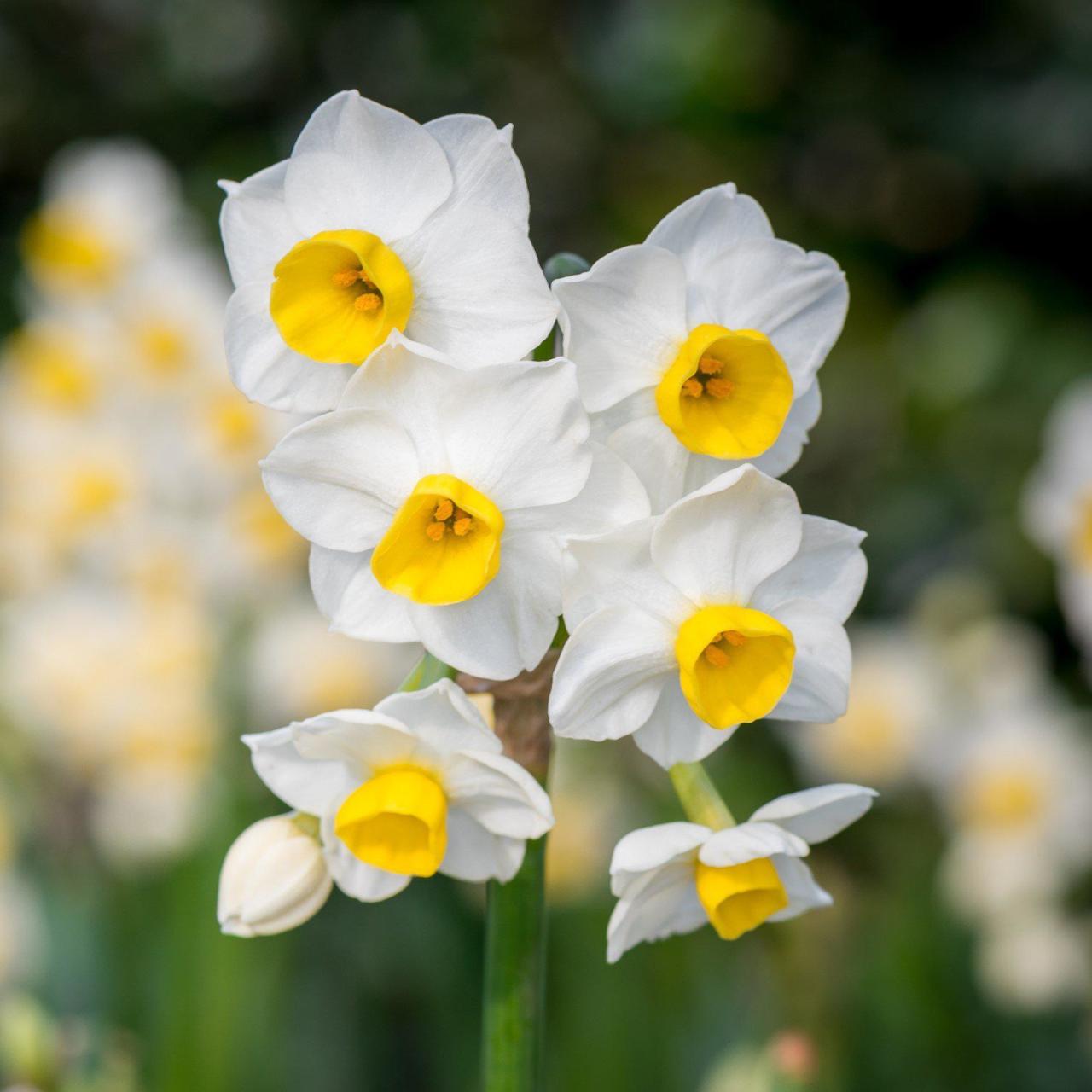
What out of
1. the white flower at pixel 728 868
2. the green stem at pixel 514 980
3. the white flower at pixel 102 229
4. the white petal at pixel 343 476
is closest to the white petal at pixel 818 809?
the white flower at pixel 728 868

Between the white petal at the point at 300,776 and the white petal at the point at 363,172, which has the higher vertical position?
the white petal at the point at 363,172

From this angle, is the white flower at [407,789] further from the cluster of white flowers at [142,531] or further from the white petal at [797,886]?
the cluster of white flowers at [142,531]

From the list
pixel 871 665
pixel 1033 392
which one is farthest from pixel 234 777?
pixel 1033 392

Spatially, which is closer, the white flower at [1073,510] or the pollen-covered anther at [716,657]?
the pollen-covered anther at [716,657]

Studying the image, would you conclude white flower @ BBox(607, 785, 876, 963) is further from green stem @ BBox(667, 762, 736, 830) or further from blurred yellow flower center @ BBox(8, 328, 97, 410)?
blurred yellow flower center @ BBox(8, 328, 97, 410)

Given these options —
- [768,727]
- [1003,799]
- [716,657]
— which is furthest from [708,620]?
[768,727]

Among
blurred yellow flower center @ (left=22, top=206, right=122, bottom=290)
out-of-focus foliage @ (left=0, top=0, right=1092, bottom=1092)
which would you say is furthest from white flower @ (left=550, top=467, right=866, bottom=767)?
blurred yellow flower center @ (left=22, top=206, right=122, bottom=290)

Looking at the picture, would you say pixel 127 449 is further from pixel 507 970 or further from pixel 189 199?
pixel 189 199
